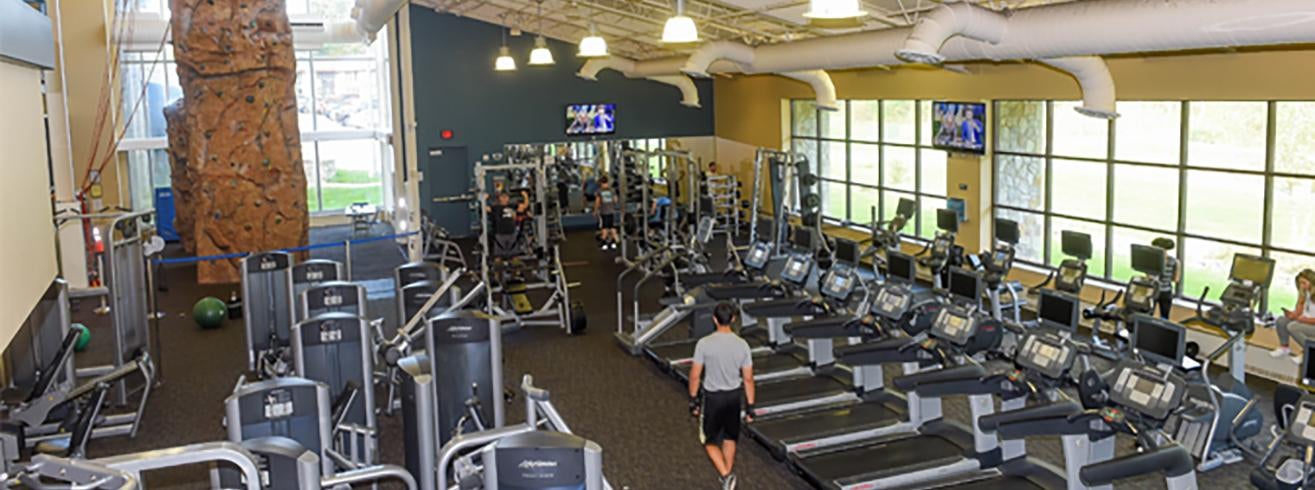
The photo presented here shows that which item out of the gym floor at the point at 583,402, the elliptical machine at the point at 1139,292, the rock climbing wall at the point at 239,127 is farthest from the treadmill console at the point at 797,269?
the rock climbing wall at the point at 239,127

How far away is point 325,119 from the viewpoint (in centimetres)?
2227

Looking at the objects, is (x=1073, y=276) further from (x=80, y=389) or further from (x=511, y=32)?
(x=511, y=32)

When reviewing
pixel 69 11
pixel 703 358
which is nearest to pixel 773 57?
pixel 703 358

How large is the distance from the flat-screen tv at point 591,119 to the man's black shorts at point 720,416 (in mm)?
13514

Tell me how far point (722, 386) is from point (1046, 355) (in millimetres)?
1926

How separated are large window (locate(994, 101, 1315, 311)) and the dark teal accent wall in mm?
8354

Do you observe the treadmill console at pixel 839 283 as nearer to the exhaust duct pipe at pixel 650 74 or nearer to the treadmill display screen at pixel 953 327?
the treadmill display screen at pixel 953 327

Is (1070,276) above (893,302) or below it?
below

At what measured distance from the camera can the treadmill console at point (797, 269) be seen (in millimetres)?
10312

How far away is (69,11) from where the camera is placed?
17266 mm

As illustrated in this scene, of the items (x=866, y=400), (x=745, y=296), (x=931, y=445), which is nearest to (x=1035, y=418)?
(x=931, y=445)

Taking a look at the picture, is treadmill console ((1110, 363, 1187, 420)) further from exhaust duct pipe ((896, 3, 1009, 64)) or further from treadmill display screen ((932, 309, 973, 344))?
exhaust duct pipe ((896, 3, 1009, 64))

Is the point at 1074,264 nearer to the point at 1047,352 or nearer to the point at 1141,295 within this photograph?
the point at 1141,295

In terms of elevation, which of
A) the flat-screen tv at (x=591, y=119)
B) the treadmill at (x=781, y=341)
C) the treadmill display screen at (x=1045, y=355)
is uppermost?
the flat-screen tv at (x=591, y=119)
